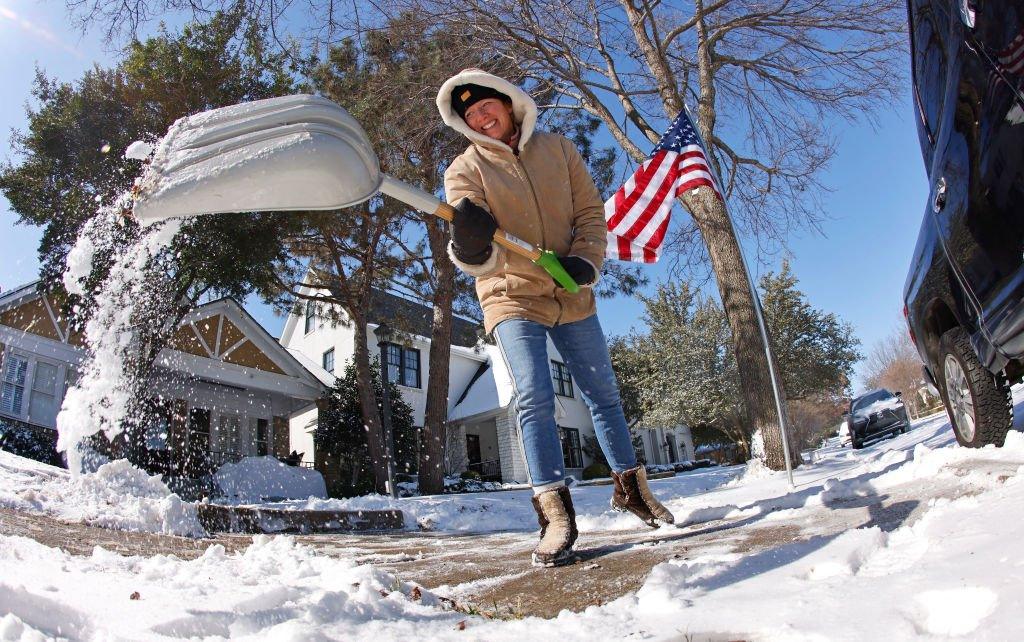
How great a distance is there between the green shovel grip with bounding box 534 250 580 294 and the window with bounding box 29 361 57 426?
15301 mm

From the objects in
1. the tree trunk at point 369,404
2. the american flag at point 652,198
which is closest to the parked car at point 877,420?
the tree trunk at point 369,404

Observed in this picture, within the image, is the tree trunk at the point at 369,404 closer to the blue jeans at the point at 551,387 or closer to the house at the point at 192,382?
the house at the point at 192,382

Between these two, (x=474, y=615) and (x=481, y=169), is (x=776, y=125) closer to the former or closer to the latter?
(x=481, y=169)

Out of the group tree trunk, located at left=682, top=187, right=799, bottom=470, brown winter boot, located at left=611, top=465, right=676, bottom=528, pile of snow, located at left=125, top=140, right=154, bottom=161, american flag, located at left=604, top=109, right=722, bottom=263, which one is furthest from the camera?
tree trunk, located at left=682, top=187, right=799, bottom=470

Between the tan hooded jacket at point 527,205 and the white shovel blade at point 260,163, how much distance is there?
0.54 meters

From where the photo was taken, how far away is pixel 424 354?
81.6 feet

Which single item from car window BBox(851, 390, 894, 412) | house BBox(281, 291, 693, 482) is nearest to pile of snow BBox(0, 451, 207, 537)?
house BBox(281, 291, 693, 482)

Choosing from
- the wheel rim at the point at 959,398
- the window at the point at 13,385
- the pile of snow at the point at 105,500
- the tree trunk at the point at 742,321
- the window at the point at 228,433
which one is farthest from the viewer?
the window at the point at 228,433

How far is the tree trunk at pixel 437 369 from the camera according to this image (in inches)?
481

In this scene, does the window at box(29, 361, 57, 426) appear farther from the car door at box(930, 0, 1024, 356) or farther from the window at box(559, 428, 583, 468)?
the window at box(559, 428, 583, 468)

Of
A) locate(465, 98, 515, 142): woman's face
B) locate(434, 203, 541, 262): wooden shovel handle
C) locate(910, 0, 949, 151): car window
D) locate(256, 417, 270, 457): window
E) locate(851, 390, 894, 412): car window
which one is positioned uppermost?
locate(256, 417, 270, 457): window

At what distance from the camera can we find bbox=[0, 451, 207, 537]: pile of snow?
4422mm

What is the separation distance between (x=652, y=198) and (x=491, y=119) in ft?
12.9

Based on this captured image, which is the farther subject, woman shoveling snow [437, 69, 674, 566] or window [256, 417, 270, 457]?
window [256, 417, 270, 457]
